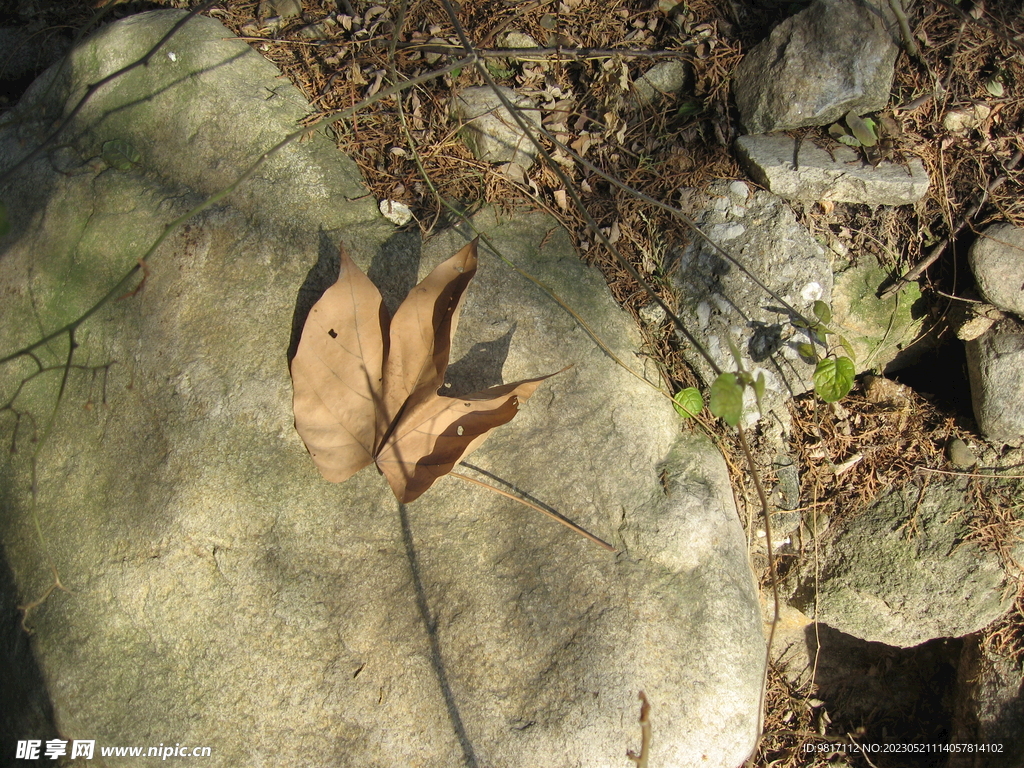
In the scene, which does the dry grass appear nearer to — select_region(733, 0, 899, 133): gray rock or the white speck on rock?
select_region(733, 0, 899, 133): gray rock

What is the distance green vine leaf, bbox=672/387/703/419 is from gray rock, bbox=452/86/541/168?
1.03 metres

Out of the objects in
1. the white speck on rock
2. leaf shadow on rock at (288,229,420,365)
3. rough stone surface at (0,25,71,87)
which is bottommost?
the white speck on rock

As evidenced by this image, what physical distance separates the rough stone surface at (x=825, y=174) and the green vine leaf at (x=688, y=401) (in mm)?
837

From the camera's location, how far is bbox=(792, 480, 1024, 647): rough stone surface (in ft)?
7.84

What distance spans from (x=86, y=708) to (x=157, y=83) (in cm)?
212

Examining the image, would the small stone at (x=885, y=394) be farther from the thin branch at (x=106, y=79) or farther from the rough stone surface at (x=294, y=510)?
the thin branch at (x=106, y=79)

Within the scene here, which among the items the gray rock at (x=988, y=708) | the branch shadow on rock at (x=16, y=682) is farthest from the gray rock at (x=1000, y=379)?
the branch shadow on rock at (x=16, y=682)

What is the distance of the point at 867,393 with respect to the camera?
8.27 ft

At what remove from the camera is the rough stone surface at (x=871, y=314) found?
2412 mm

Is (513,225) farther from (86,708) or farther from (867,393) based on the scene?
(86,708)

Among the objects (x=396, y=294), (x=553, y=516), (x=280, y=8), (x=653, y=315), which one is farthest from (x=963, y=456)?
(x=280, y=8)

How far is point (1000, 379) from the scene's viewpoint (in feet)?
7.69

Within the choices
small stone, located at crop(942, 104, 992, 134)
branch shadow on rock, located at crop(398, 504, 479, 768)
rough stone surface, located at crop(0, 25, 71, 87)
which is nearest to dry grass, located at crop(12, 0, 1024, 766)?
small stone, located at crop(942, 104, 992, 134)

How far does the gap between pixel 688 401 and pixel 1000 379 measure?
120 centimetres
